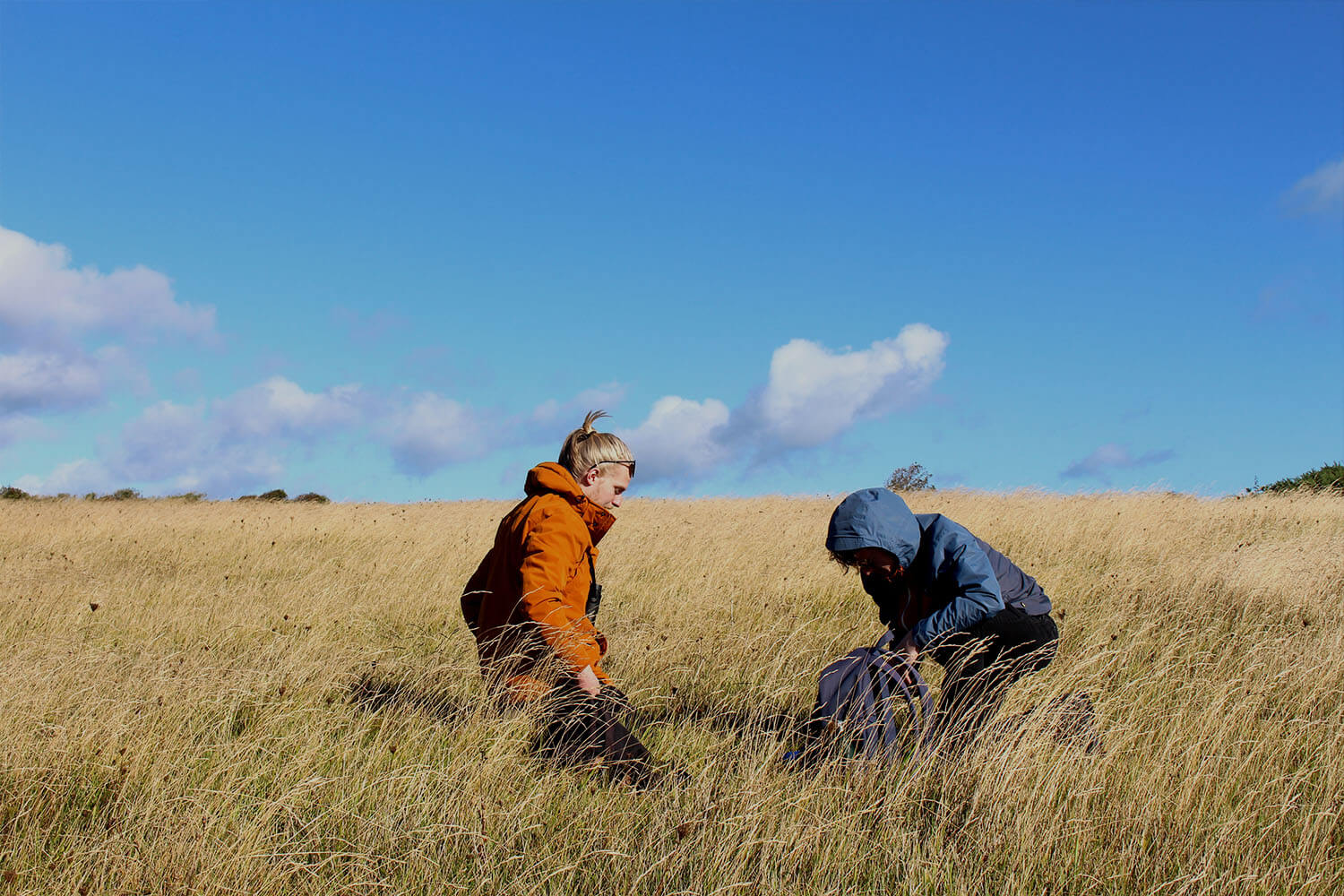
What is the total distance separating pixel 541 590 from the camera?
3748mm

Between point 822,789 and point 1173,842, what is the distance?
4.47ft

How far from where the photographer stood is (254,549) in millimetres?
12328

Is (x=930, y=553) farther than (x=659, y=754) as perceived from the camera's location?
No

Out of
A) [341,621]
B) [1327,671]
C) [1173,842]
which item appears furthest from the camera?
[341,621]

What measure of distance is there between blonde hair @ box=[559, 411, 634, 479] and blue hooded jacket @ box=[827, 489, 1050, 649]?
3.57ft

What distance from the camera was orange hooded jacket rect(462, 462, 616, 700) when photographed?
147 inches

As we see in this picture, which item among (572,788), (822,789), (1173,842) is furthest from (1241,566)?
(572,788)

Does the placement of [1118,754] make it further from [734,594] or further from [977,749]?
[734,594]

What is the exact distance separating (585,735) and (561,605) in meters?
0.60

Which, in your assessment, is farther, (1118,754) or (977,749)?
→ (1118,754)

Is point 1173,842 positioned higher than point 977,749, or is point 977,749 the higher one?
point 977,749

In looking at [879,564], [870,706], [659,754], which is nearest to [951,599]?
[879,564]

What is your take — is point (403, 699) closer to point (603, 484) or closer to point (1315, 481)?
point (603, 484)

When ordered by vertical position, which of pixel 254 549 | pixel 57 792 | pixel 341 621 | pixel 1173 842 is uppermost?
pixel 254 549
